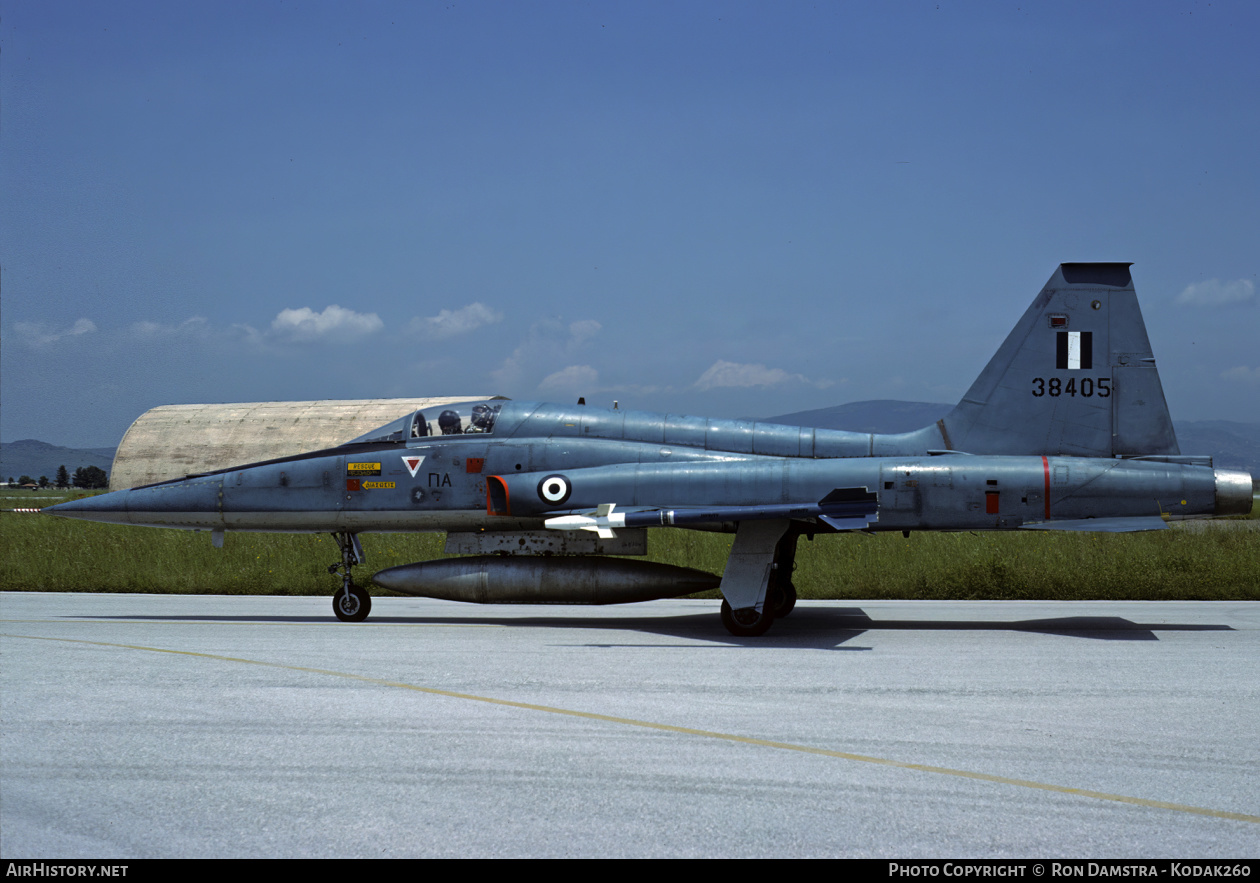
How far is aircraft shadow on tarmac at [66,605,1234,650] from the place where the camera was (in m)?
12.3

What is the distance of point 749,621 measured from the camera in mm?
12359

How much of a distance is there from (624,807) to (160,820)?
8.13 ft

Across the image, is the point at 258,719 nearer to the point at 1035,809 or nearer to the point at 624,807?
the point at 624,807

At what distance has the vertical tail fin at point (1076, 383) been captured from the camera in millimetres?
12906

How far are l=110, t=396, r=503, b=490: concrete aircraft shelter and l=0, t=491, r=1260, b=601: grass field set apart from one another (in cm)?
817

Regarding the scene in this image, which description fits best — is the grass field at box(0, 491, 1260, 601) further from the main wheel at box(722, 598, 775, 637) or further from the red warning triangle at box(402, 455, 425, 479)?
the main wheel at box(722, 598, 775, 637)

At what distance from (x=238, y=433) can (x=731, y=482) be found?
88.5 ft

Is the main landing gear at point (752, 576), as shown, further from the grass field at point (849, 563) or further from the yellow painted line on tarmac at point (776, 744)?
the grass field at point (849, 563)

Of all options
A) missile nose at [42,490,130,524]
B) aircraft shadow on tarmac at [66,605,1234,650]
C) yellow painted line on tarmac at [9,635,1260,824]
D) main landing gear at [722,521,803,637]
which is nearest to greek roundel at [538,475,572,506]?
aircraft shadow on tarmac at [66,605,1234,650]

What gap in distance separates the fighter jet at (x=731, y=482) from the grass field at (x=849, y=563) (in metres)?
3.61

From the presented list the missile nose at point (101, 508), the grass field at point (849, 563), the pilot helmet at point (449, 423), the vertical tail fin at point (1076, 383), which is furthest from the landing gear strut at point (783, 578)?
the missile nose at point (101, 508)

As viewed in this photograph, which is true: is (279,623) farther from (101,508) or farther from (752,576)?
→ (752,576)

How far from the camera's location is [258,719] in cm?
757

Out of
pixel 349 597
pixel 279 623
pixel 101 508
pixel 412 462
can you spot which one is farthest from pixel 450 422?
pixel 101 508
